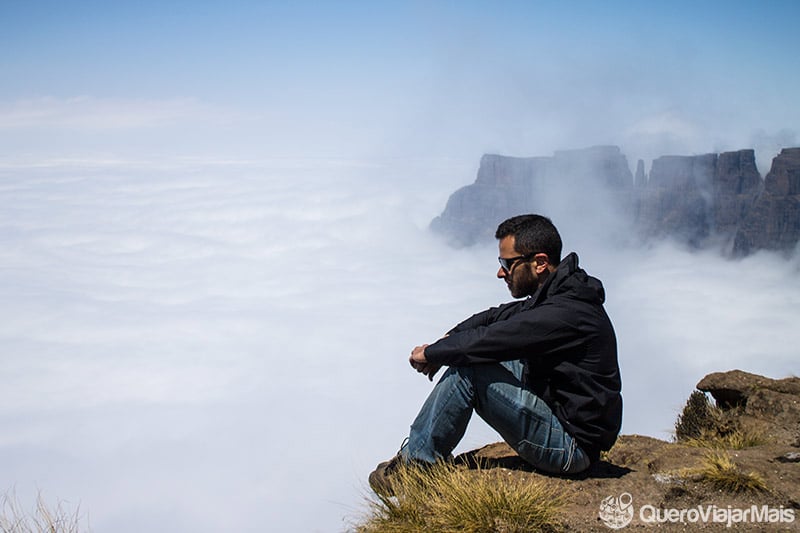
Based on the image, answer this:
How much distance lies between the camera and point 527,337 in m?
4.98

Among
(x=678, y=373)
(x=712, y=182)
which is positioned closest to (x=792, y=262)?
(x=712, y=182)

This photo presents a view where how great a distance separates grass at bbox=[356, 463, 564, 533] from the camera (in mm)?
4715

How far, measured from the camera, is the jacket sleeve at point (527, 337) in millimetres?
4984

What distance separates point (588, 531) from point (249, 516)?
144 meters

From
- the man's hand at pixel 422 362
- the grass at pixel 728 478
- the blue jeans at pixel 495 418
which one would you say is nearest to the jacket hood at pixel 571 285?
the blue jeans at pixel 495 418

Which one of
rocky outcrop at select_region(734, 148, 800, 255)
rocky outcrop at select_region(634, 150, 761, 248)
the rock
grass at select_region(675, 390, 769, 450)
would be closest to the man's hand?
grass at select_region(675, 390, 769, 450)

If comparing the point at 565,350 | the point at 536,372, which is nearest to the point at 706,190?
the point at 536,372

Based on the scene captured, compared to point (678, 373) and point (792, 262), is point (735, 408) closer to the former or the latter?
point (678, 373)

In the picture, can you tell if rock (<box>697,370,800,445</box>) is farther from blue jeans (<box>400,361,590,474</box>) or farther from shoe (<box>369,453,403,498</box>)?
shoe (<box>369,453,403,498</box>)

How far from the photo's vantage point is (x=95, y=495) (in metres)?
155

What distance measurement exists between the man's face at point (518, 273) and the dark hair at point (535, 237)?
0.18ft

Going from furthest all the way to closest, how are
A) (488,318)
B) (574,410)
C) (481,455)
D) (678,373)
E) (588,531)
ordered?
1. (678,373)
2. (481,455)
3. (488,318)
4. (574,410)
5. (588,531)

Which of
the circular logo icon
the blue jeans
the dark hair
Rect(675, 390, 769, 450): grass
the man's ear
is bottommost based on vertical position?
the circular logo icon

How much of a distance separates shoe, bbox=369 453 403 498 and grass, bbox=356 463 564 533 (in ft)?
0.28
